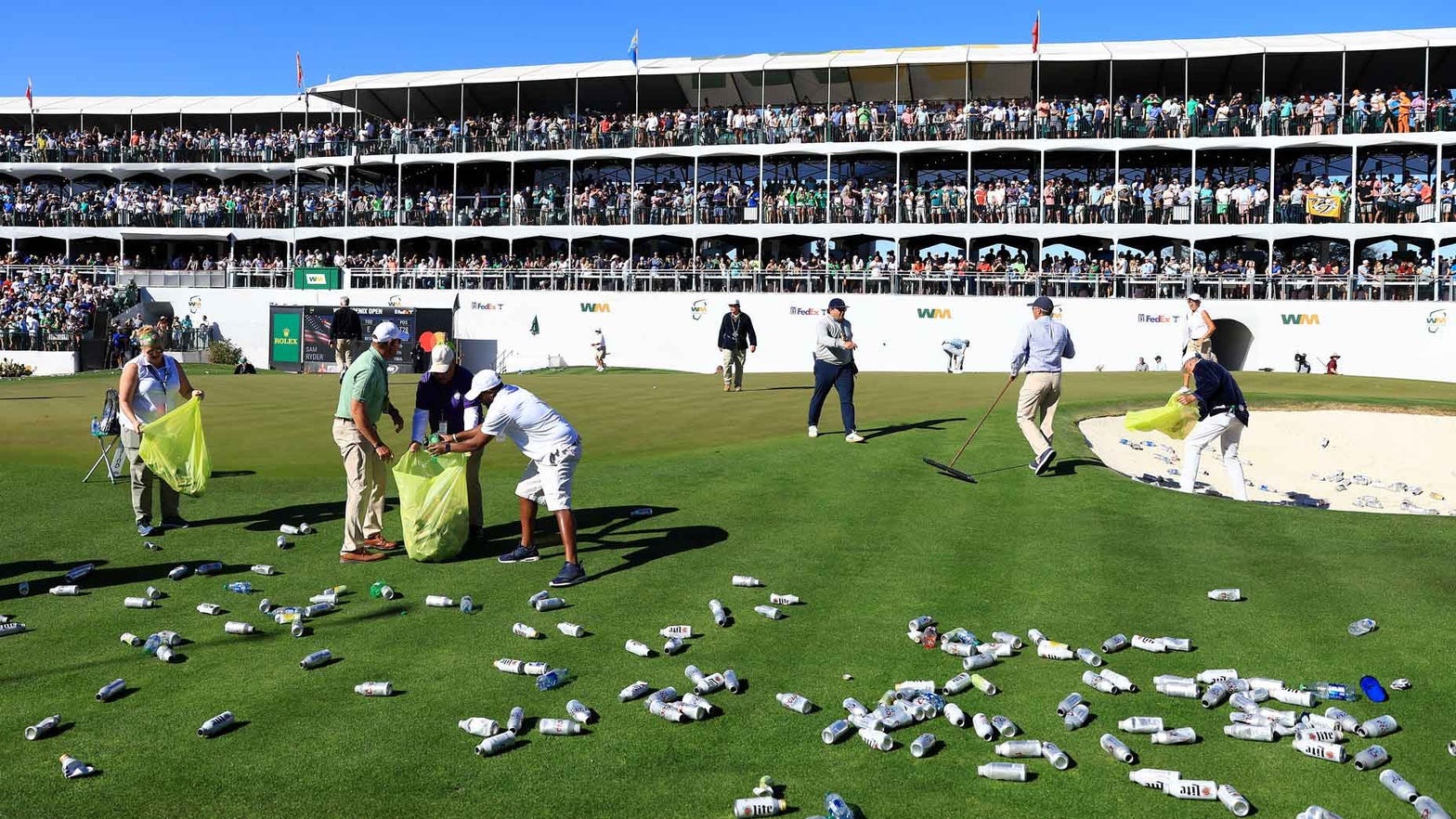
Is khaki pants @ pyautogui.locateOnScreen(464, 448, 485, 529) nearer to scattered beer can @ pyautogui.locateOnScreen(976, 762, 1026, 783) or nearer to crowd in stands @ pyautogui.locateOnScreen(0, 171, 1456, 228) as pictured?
scattered beer can @ pyautogui.locateOnScreen(976, 762, 1026, 783)

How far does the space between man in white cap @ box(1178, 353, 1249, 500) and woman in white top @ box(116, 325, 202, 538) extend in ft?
35.8

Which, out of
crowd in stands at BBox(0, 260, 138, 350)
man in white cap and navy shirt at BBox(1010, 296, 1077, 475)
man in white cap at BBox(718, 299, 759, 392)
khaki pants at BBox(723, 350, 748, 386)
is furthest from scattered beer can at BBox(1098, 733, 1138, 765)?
crowd in stands at BBox(0, 260, 138, 350)

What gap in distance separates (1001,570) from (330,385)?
22958 mm

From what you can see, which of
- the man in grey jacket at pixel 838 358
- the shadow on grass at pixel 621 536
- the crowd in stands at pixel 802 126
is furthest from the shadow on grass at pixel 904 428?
the crowd in stands at pixel 802 126

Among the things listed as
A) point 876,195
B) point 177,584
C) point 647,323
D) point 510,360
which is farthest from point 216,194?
point 177,584

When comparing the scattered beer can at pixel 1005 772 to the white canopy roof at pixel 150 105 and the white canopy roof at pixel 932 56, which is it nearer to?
the white canopy roof at pixel 932 56

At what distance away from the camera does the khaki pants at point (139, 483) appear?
476 inches

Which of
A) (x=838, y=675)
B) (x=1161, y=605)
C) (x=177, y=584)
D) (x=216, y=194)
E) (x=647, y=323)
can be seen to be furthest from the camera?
(x=216, y=194)

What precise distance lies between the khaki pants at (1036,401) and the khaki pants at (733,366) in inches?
380

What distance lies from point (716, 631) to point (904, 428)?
390 inches

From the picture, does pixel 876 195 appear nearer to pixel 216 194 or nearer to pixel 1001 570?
pixel 216 194

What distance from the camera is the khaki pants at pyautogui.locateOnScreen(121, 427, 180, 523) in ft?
39.7

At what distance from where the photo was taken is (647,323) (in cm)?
4553

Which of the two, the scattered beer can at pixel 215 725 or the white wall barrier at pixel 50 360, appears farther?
the white wall barrier at pixel 50 360
